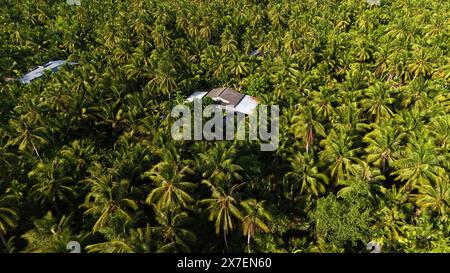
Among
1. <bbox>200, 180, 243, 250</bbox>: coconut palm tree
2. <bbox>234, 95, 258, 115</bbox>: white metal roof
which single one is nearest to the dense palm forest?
<bbox>200, 180, 243, 250</bbox>: coconut palm tree

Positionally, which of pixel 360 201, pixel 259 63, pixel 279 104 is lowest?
pixel 360 201

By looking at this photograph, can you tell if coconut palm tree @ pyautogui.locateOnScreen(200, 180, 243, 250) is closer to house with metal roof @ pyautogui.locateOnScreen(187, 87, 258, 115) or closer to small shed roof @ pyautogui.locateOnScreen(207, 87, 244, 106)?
house with metal roof @ pyautogui.locateOnScreen(187, 87, 258, 115)

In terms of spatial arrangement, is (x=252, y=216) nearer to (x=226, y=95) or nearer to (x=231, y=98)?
(x=231, y=98)

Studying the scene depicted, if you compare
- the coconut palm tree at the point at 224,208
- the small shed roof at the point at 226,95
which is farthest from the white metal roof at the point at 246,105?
the coconut palm tree at the point at 224,208

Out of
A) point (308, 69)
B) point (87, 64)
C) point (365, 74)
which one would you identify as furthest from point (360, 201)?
point (87, 64)

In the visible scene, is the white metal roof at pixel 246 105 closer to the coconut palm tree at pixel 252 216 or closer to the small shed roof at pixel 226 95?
the small shed roof at pixel 226 95

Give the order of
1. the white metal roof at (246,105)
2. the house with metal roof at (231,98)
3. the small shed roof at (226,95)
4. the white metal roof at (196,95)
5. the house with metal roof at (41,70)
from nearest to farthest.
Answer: the white metal roof at (246,105) < the house with metal roof at (231,98) < the small shed roof at (226,95) < the white metal roof at (196,95) < the house with metal roof at (41,70)

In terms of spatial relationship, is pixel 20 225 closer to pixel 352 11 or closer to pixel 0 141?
pixel 0 141

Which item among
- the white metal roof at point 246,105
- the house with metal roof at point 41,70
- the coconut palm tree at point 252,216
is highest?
the house with metal roof at point 41,70
